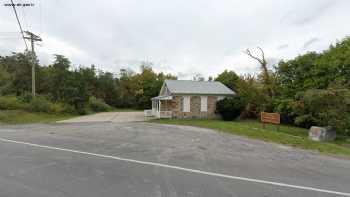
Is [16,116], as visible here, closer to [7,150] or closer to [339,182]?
[7,150]

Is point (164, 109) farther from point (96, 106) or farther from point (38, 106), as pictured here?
point (96, 106)

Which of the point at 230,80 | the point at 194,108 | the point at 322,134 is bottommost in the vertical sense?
the point at 322,134

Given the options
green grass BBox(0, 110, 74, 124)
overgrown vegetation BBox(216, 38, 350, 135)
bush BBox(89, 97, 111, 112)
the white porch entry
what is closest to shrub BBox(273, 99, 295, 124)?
overgrown vegetation BBox(216, 38, 350, 135)

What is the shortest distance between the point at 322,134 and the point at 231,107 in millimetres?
9472

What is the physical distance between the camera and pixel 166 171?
484cm

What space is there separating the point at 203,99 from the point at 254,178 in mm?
17338

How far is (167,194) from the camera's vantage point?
356cm

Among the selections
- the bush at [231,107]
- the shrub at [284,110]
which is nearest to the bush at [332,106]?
the shrub at [284,110]

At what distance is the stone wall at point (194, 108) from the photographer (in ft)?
69.4

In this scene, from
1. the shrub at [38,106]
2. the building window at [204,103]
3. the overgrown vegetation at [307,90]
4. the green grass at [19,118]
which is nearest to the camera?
the overgrown vegetation at [307,90]

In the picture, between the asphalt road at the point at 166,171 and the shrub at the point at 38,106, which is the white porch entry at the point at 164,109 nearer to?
the shrub at the point at 38,106

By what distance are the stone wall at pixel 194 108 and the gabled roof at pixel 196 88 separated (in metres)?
0.67

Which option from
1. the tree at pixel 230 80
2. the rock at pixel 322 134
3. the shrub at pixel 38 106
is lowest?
the rock at pixel 322 134

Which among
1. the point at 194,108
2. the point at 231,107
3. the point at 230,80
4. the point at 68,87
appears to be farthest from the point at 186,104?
the point at 68,87
